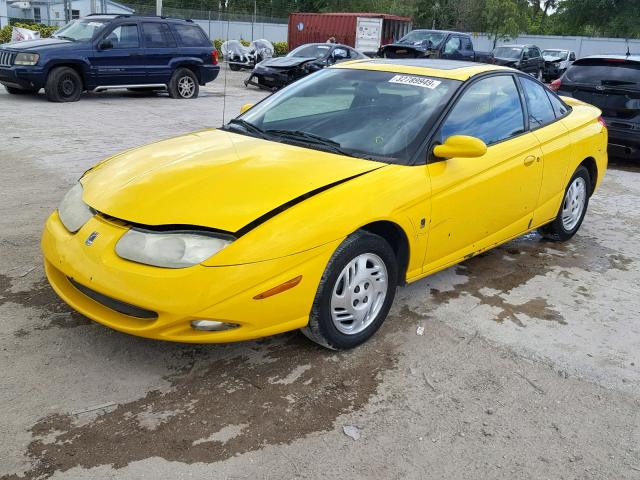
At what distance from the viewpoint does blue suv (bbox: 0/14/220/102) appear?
40.1 ft

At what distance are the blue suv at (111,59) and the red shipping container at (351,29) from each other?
44.3ft

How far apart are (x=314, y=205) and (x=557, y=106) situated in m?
3.09

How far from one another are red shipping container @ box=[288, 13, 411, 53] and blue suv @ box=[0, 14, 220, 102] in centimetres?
1350

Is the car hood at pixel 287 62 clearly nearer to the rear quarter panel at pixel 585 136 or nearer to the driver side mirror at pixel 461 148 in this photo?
the rear quarter panel at pixel 585 136

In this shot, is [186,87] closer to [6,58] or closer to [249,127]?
[6,58]

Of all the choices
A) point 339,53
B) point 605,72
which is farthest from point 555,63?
point 605,72

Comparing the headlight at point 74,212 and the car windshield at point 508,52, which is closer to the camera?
the headlight at point 74,212

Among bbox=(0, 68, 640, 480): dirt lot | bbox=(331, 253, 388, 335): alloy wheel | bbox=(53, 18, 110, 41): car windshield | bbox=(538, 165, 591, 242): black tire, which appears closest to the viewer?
bbox=(0, 68, 640, 480): dirt lot

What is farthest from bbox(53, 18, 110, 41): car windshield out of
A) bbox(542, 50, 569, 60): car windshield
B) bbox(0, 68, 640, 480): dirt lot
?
bbox(542, 50, 569, 60): car windshield

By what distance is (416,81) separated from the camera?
13.6 ft

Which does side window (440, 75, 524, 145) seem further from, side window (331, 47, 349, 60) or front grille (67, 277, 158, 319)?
side window (331, 47, 349, 60)

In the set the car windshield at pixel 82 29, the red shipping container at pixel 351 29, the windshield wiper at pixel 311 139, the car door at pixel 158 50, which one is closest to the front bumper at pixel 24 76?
the car windshield at pixel 82 29

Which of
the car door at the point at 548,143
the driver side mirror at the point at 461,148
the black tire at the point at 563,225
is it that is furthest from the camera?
the black tire at the point at 563,225

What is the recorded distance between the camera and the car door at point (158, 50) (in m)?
13.6
